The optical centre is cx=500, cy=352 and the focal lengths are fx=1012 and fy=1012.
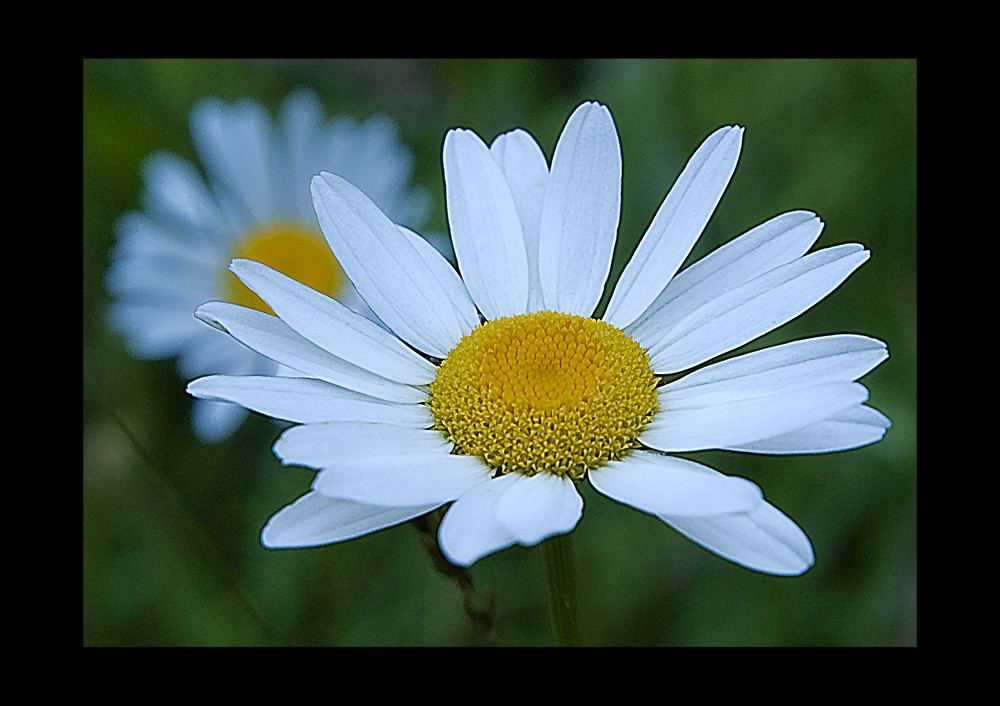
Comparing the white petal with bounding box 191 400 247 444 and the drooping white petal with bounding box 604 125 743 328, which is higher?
the drooping white petal with bounding box 604 125 743 328

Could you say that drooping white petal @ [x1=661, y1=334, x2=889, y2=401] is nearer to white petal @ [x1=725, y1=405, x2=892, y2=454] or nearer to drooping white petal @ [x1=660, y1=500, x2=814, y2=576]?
white petal @ [x1=725, y1=405, x2=892, y2=454]

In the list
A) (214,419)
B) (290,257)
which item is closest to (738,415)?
(214,419)

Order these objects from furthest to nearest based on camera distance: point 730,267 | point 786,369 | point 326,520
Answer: point 730,267 < point 786,369 < point 326,520

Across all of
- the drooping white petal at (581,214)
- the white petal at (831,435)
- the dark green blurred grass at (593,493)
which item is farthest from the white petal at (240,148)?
the white petal at (831,435)

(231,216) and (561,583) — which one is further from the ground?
(231,216)

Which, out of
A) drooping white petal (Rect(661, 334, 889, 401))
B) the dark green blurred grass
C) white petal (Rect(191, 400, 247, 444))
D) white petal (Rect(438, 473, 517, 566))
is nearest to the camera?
white petal (Rect(438, 473, 517, 566))

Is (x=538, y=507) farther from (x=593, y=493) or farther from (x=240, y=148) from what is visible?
(x=240, y=148)

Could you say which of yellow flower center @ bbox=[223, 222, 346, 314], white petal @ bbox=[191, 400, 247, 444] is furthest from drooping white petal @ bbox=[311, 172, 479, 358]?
yellow flower center @ bbox=[223, 222, 346, 314]
